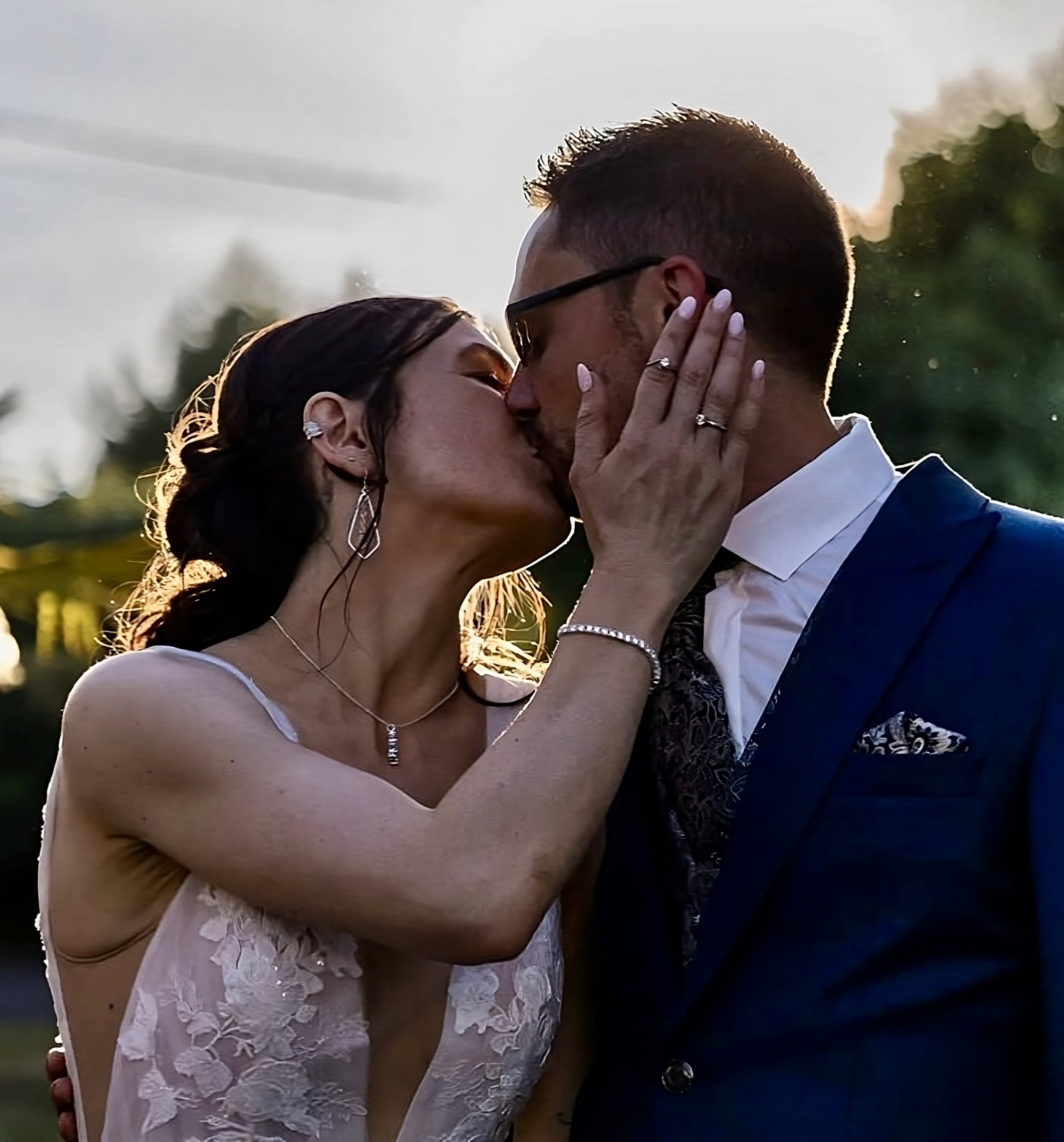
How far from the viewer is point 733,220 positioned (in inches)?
116

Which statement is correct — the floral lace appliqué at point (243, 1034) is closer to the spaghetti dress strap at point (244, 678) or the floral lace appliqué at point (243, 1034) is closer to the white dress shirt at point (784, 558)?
the spaghetti dress strap at point (244, 678)

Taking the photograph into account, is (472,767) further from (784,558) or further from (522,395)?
(522,395)

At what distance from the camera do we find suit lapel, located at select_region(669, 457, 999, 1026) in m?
2.56

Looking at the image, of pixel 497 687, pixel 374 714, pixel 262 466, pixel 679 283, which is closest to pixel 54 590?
pixel 497 687

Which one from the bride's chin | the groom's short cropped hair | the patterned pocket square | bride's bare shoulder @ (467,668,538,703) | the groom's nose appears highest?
the groom's short cropped hair

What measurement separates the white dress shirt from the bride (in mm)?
89

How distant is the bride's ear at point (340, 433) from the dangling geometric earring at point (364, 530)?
4 cm

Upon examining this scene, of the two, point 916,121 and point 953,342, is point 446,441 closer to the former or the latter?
point 953,342

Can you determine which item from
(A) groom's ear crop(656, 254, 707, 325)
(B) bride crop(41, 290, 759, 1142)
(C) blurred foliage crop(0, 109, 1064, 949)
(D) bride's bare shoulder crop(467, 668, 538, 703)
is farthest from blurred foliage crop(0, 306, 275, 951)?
(A) groom's ear crop(656, 254, 707, 325)

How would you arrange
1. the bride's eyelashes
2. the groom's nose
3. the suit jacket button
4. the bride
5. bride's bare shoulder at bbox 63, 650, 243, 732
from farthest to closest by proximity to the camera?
1. the bride's eyelashes
2. the groom's nose
3. bride's bare shoulder at bbox 63, 650, 243, 732
4. the bride
5. the suit jacket button

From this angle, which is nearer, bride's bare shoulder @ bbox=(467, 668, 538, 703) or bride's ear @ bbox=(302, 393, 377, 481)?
bride's ear @ bbox=(302, 393, 377, 481)

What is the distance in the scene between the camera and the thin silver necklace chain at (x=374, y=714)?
328 cm

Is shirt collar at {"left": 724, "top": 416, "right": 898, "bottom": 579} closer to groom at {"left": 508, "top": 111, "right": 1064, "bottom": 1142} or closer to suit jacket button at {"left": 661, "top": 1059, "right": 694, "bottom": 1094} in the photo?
groom at {"left": 508, "top": 111, "right": 1064, "bottom": 1142}

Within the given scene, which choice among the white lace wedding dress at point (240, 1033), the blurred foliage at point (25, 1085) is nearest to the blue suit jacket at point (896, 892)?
the white lace wedding dress at point (240, 1033)
